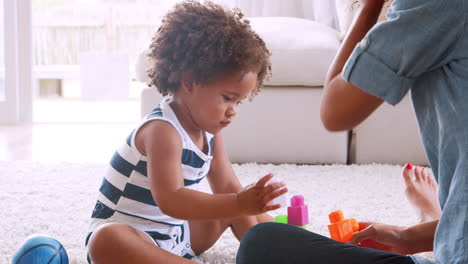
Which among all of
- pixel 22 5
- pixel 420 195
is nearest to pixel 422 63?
pixel 420 195

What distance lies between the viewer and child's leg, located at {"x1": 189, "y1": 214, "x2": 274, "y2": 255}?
1.17 meters

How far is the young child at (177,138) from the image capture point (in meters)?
0.97

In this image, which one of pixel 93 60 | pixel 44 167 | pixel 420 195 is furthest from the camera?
pixel 93 60

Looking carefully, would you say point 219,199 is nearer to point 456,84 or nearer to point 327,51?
point 456,84

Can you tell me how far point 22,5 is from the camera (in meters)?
3.33

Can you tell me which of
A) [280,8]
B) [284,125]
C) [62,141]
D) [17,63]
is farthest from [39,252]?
[17,63]

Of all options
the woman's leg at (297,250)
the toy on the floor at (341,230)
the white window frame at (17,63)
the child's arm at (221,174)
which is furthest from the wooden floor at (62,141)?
the woman's leg at (297,250)

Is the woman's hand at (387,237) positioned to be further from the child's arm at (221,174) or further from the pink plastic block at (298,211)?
the child's arm at (221,174)

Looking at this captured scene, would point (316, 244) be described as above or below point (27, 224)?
above

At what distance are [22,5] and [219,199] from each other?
2747mm

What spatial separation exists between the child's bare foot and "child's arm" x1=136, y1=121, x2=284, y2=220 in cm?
46

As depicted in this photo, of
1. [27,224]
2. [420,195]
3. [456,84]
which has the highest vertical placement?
[456,84]

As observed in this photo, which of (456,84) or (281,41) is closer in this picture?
(456,84)

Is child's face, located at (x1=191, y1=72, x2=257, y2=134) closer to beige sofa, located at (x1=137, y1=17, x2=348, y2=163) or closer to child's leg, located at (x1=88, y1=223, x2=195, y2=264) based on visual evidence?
child's leg, located at (x1=88, y1=223, x2=195, y2=264)
